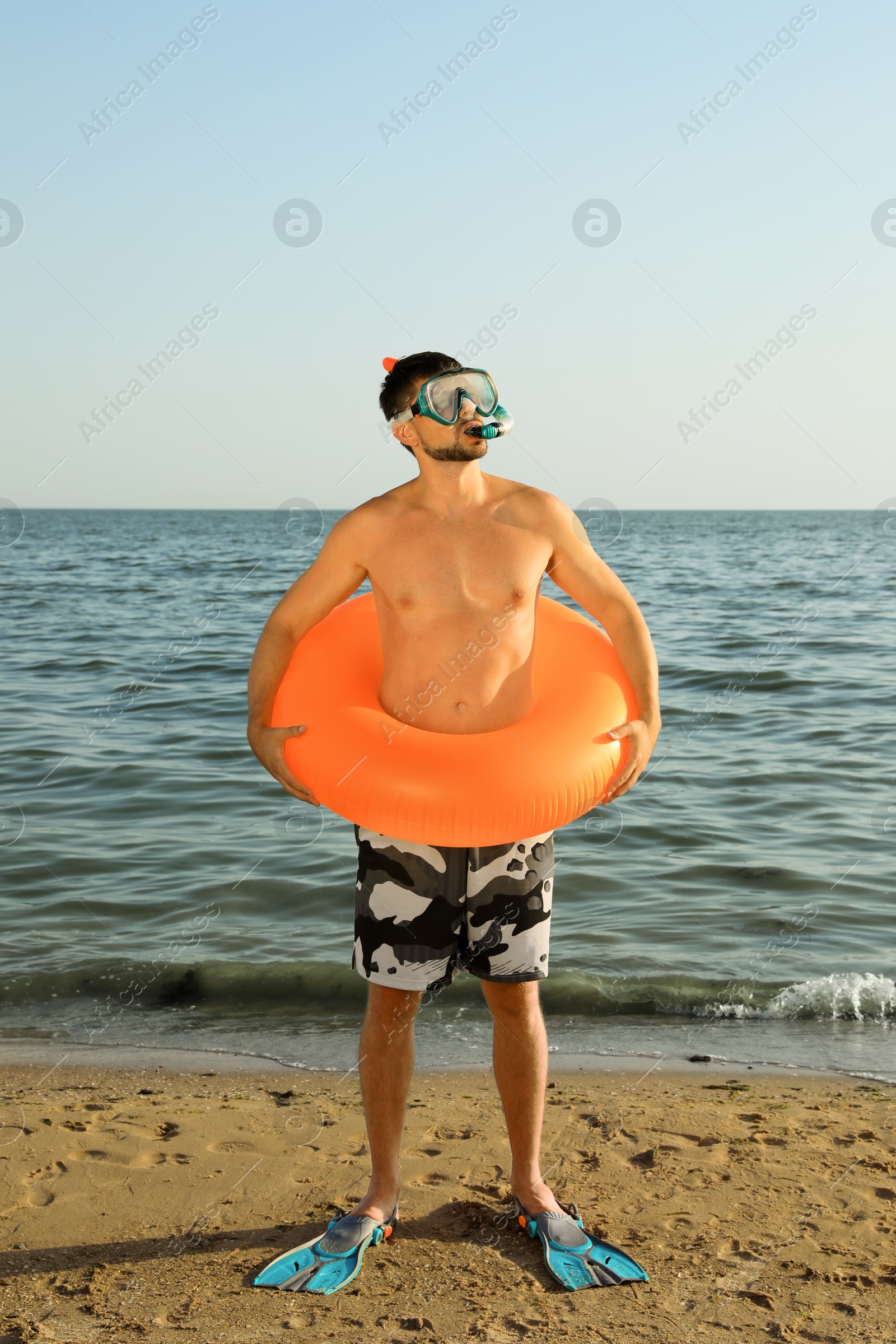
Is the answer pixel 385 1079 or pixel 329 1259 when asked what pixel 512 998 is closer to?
pixel 385 1079

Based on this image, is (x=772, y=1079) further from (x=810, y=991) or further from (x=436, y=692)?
(x=436, y=692)

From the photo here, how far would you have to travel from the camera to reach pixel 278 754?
2.49m

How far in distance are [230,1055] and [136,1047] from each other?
0.36 m

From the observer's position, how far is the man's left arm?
250cm

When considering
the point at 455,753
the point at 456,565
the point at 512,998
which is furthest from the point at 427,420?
the point at 512,998

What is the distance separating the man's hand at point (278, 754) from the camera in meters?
2.45

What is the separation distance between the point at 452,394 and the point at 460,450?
122mm

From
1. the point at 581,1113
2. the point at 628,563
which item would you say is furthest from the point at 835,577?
the point at 581,1113

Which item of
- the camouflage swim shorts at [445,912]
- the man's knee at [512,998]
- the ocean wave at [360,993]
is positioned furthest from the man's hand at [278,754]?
the ocean wave at [360,993]

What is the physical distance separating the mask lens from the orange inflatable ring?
0.55 metres

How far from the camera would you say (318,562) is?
2.50m

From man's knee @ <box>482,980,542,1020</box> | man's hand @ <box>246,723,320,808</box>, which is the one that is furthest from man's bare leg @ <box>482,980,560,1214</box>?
man's hand @ <box>246,723,320,808</box>

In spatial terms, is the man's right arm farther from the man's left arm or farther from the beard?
the man's left arm

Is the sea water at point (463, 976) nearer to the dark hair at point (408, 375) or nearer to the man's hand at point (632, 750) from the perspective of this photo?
the man's hand at point (632, 750)
